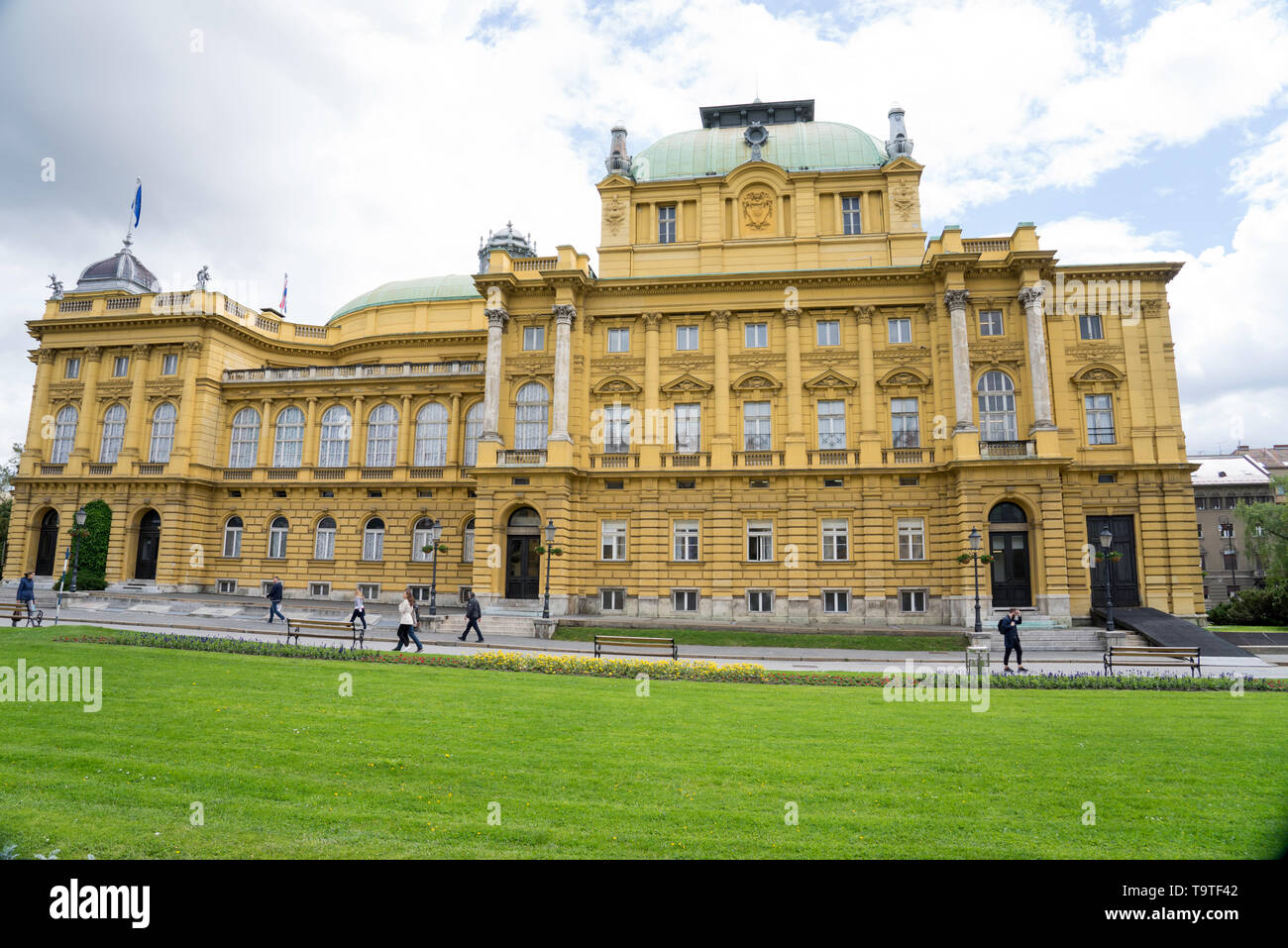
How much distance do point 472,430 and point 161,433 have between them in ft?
69.4

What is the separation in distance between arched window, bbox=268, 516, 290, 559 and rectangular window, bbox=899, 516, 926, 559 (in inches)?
1500

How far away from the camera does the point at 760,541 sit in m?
39.7

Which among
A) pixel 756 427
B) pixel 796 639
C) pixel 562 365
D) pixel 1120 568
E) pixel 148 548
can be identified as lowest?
pixel 796 639

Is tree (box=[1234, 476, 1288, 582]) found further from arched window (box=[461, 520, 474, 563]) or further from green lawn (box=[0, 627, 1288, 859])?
arched window (box=[461, 520, 474, 563])

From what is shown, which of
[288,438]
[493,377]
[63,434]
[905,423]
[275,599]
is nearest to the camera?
[275,599]

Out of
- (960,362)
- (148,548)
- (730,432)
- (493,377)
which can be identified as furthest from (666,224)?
(148,548)

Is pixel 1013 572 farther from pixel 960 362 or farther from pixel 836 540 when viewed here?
pixel 960 362

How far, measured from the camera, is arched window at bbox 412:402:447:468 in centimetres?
4769

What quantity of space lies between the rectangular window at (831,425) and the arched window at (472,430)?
21093 millimetres

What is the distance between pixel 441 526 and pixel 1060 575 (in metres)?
34.4

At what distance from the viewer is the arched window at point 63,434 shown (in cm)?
4994

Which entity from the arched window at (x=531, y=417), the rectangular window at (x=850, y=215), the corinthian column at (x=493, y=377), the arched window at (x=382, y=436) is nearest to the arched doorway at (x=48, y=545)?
the arched window at (x=382, y=436)

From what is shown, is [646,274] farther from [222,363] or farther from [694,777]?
[694,777]
